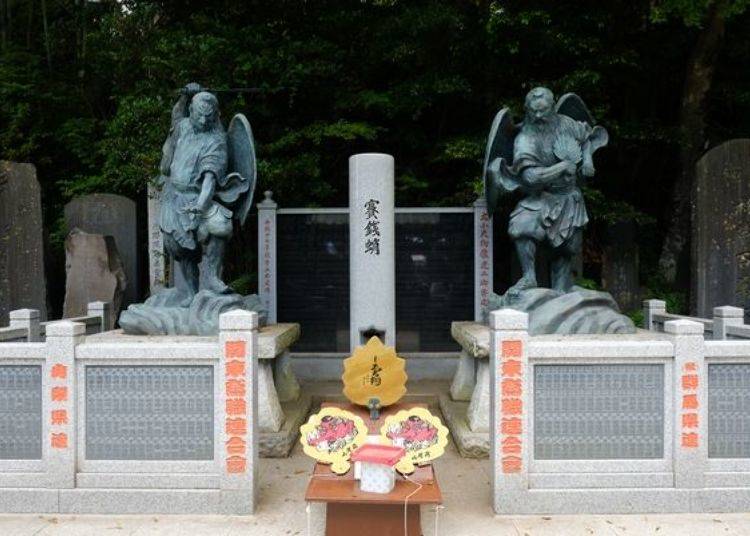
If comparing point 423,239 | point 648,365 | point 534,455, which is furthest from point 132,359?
point 423,239

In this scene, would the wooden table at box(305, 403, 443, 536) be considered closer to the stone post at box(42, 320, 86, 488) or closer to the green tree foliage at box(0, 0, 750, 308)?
the stone post at box(42, 320, 86, 488)

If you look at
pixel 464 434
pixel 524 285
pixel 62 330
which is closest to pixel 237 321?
pixel 62 330

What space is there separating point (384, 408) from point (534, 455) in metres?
1.96

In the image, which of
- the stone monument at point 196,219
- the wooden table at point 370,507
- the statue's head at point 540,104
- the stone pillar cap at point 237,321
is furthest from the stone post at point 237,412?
the statue's head at point 540,104

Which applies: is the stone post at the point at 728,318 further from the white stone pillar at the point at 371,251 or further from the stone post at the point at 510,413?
the white stone pillar at the point at 371,251

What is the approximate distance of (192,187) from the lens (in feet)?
20.6

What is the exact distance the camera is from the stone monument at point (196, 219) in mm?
6039

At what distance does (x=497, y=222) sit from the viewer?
9.02 metres

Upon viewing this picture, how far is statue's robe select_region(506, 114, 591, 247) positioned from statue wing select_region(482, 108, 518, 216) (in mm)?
142

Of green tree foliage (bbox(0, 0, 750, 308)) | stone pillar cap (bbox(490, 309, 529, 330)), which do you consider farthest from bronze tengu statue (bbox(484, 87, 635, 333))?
stone pillar cap (bbox(490, 309, 529, 330))

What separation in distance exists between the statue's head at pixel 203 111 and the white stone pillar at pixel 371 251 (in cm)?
194

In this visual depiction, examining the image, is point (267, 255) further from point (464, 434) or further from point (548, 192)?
point (464, 434)

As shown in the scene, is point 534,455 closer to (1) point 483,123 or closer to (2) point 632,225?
(2) point 632,225

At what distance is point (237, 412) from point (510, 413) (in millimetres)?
1887
